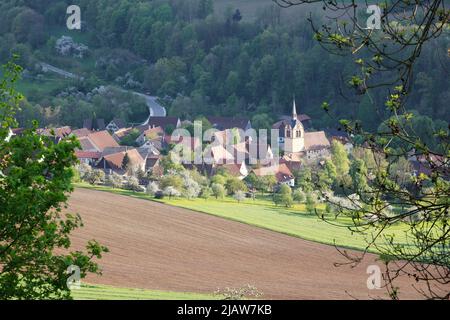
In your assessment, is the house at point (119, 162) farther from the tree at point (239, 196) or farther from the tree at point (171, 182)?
the tree at point (239, 196)

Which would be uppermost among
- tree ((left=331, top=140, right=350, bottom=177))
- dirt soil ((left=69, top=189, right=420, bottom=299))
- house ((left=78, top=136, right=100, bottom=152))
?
house ((left=78, top=136, right=100, bottom=152))

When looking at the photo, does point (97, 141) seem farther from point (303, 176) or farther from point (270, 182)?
point (303, 176)

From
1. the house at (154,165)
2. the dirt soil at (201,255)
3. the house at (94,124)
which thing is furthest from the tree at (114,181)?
the house at (94,124)

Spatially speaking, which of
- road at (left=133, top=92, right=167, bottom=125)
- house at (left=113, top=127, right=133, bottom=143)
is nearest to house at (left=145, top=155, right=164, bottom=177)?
house at (left=113, top=127, right=133, bottom=143)

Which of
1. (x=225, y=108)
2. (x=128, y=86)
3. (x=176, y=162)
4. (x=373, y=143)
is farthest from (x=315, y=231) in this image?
(x=128, y=86)

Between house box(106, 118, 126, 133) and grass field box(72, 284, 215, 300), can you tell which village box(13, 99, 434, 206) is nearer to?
house box(106, 118, 126, 133)

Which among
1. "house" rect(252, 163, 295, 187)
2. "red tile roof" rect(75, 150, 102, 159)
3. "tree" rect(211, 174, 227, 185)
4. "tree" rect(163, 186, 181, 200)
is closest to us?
"tree" rect(163, 186, 181, 200)
